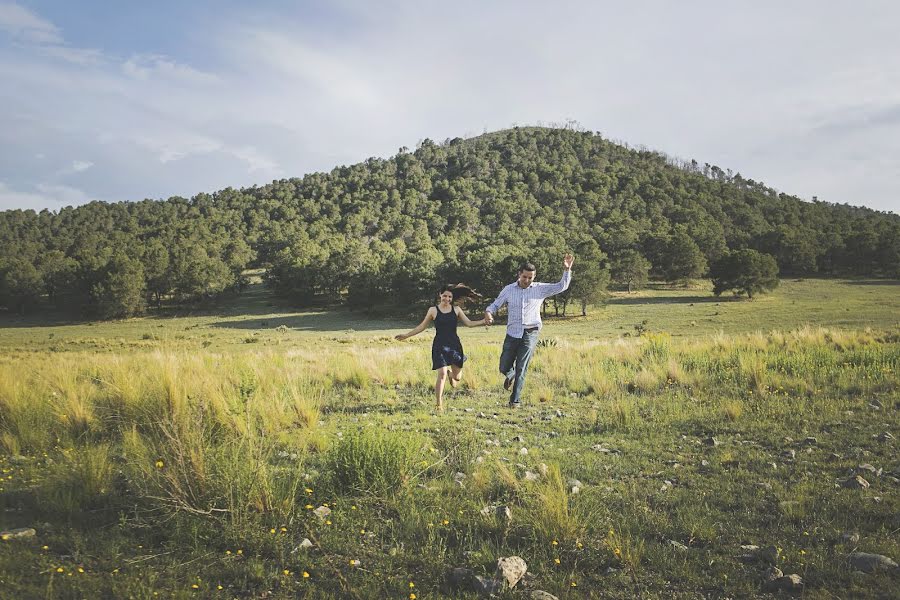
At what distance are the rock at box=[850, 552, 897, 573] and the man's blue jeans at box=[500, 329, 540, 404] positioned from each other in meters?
5.72

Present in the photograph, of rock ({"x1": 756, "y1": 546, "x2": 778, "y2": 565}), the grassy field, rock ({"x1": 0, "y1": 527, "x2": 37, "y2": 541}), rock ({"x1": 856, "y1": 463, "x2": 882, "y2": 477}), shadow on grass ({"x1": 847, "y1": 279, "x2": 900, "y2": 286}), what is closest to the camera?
the grassy field

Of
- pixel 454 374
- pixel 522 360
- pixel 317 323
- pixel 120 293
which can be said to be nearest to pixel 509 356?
pixel 522 360

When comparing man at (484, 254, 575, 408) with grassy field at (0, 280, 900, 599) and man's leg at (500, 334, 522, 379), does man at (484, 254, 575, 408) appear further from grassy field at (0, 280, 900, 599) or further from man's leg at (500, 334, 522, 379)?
grassy field at (0, 280, 900, 599)

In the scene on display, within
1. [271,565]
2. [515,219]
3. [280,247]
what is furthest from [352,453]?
[515,219]

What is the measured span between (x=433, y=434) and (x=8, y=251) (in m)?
139

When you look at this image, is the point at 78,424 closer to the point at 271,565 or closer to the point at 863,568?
the point at 271,565

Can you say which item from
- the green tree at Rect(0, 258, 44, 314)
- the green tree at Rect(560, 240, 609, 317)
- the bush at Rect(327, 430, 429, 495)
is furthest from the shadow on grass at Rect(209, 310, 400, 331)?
the bush at Rect(327, 430, 429, 495)

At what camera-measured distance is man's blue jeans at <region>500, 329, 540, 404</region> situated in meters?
8.75

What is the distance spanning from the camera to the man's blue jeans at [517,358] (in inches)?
344

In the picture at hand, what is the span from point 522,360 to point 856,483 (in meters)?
5.13

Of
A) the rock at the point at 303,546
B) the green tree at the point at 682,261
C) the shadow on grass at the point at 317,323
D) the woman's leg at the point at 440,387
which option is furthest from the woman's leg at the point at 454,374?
the green tree at the point at 682,261

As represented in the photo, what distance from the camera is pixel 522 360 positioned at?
29.1 ft

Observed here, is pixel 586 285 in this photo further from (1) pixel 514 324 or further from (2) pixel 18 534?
(2) pixel 18 534

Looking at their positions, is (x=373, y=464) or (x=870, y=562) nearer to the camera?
(x=870, y=562)
